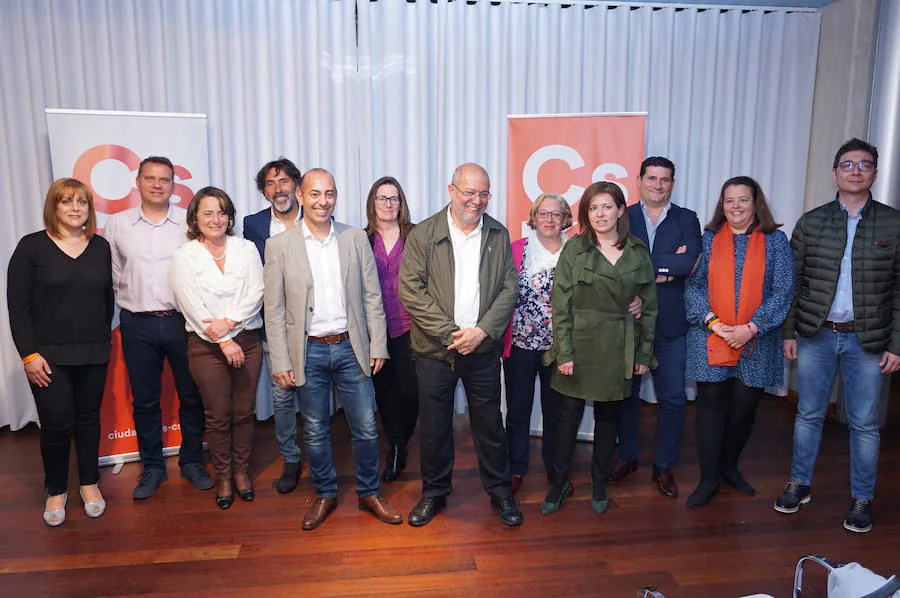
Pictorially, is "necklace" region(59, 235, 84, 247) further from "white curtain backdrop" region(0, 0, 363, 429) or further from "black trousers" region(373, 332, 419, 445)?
"black trousers" region(373, 332, 419, 445)

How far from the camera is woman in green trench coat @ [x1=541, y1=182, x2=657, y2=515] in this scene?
2.83 m

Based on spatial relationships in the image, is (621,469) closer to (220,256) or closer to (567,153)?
(567,153)

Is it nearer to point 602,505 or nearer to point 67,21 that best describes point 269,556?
point 602,505

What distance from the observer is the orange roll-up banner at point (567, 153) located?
4125mm

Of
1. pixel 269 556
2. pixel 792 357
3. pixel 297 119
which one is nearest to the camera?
pixel 269 556

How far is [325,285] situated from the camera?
9.37ft

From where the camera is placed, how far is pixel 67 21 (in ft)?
13.1

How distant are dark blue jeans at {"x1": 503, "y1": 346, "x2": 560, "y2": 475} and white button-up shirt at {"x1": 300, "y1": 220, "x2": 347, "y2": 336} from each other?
0.95 metres

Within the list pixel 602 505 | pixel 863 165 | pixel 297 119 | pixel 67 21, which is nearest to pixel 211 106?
pixel 297 119

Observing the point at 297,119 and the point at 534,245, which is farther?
the point at 297,119

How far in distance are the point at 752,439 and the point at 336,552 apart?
9.36ft

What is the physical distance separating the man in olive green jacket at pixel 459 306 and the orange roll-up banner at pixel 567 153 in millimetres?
1363

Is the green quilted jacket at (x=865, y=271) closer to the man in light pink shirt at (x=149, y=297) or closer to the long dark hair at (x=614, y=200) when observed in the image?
the long dark hair at (x=614, y=200)

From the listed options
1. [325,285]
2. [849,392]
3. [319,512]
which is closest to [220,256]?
→ [325,285]
